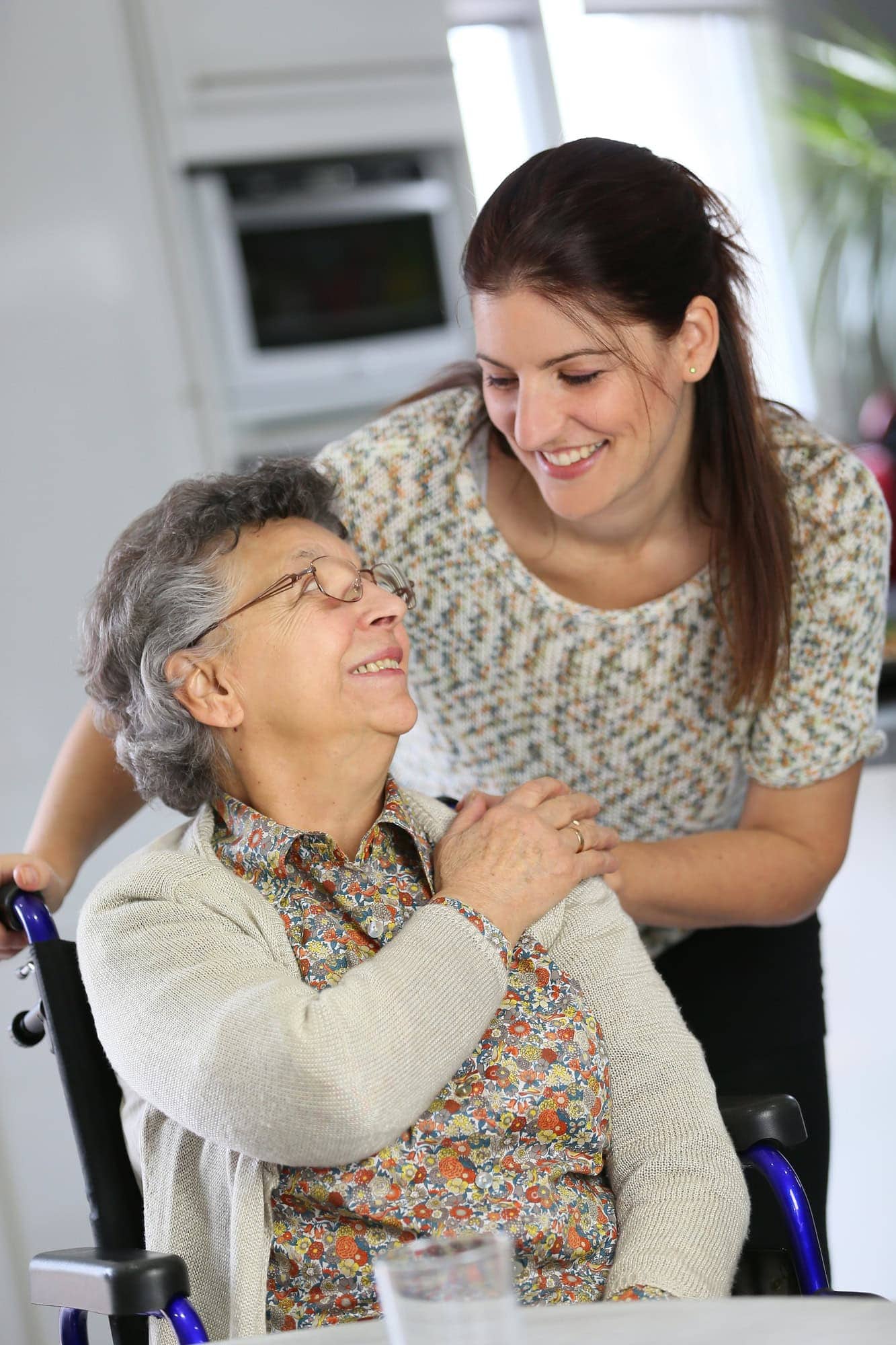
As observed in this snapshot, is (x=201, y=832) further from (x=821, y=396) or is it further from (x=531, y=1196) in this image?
(x=821, y=396)

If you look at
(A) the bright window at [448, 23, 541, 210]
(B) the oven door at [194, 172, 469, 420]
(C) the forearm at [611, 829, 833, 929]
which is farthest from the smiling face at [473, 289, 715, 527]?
(A) the bright window at [448, 23, 541, 210]

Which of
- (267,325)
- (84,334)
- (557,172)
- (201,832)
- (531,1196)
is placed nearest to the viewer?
(531,1196)

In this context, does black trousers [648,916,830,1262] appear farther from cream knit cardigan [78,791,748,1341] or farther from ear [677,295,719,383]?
ear [677,295,719,383]

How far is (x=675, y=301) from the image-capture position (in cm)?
163

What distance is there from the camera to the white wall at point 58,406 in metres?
2.69

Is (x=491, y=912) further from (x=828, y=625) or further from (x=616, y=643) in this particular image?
(x=828, y=625)

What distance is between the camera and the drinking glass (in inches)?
28.1

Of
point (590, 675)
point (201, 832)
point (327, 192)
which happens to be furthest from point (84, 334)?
point (201, 832)

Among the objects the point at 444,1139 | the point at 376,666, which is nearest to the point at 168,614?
the point at 376,666

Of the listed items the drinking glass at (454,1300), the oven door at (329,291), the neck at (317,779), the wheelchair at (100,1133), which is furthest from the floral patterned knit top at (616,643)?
the oven door at (329,291)

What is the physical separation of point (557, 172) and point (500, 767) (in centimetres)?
74

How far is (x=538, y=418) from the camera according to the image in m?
1.57

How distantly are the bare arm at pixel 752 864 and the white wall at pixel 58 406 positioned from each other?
4.73 feet

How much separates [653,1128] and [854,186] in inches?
163
